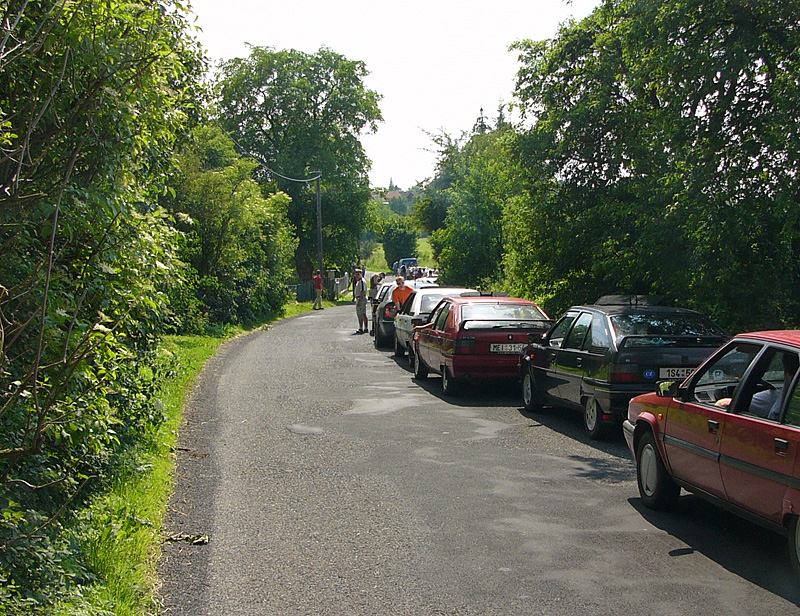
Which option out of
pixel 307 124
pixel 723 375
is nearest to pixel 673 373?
pixel 723 375

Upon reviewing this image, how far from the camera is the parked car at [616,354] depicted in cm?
979

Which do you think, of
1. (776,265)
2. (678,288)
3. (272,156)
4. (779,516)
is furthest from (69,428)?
(272,156)

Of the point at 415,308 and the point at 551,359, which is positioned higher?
the point at 415,308

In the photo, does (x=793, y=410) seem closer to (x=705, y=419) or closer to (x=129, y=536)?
(x=705, y=419)

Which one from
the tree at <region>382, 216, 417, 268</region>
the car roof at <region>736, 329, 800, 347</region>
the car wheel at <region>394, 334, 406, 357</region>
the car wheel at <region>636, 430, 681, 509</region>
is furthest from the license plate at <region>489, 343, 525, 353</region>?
the tree at <region>382, 216, 417, 268</region>

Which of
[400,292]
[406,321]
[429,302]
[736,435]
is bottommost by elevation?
[736,435]

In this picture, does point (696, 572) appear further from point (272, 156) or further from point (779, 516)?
point (272, 156)

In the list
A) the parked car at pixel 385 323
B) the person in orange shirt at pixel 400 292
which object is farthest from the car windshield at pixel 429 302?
the person in orange shirt at pixel 400 292

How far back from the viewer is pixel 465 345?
13656 millimetres

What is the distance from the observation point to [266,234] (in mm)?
36031

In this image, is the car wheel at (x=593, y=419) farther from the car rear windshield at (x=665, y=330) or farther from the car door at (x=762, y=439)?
the car door at (x=762, y=439)

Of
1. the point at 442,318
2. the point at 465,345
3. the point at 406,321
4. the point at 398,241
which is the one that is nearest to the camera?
the point at 465,345

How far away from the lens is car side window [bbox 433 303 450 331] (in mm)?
14815

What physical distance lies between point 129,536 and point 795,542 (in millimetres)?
4256
